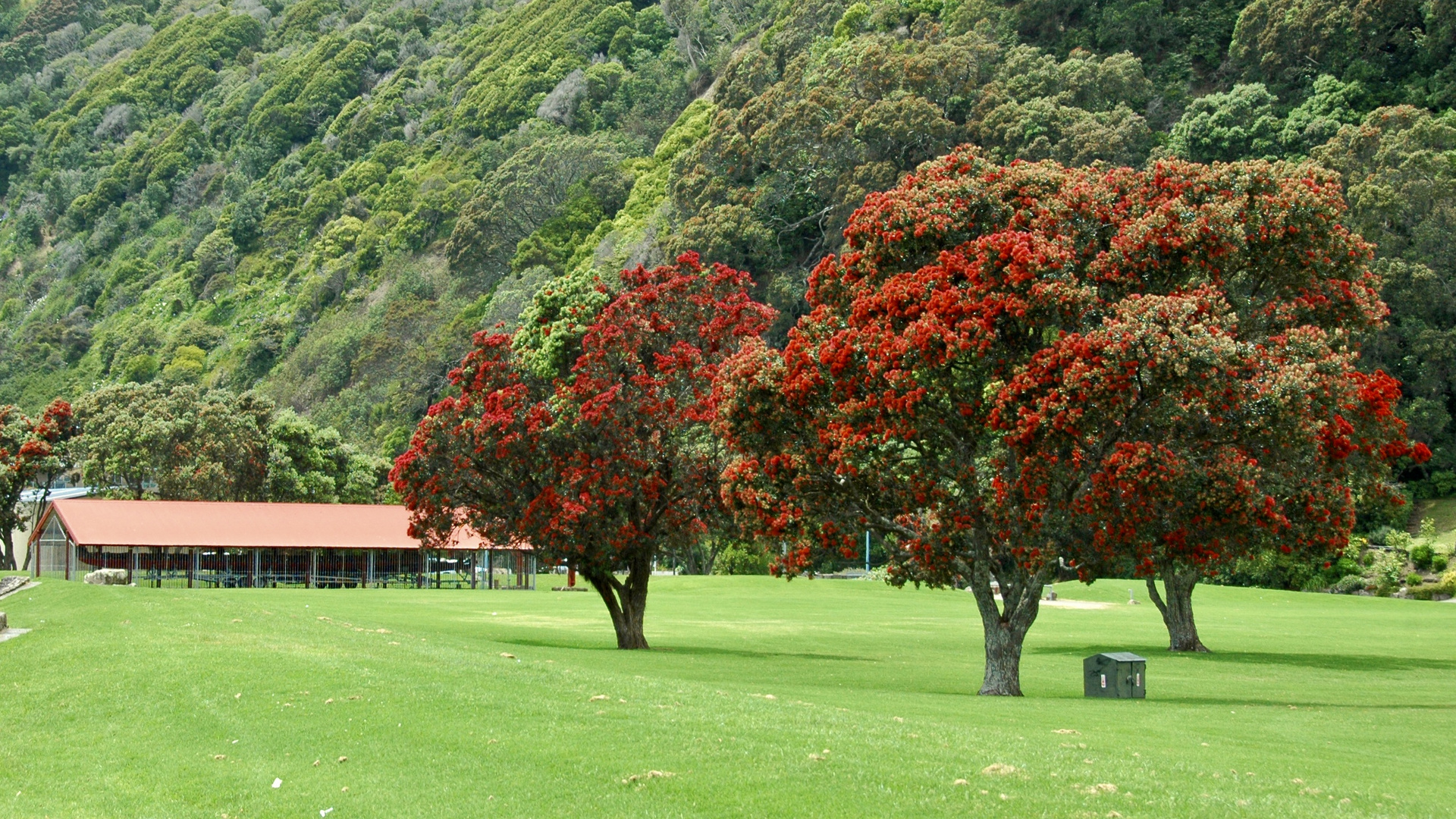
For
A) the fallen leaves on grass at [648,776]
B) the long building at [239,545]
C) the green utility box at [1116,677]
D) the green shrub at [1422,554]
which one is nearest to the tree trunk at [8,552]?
the long building at [239,545]

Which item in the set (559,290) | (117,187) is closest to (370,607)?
(559,290)

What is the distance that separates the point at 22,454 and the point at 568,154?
6076cm

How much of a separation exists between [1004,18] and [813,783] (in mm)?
86919

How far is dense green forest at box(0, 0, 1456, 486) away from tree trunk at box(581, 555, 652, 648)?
5889 mm

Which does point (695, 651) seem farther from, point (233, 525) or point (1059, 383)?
point (233, 525)

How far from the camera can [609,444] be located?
3192 cm

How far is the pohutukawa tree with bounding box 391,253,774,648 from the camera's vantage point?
103 feet

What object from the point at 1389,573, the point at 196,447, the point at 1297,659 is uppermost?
the point at 196,447

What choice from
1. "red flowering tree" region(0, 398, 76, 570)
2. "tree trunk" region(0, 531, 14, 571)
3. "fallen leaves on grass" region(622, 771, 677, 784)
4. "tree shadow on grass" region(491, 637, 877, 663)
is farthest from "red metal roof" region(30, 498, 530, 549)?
"fallen leaves on grass" region(622, 771, 677, 784)

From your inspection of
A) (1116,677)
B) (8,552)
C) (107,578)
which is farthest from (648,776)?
(8,552)

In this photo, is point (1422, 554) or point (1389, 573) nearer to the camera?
point (1422, 554)

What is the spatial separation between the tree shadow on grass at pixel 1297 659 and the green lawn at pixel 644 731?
256mm

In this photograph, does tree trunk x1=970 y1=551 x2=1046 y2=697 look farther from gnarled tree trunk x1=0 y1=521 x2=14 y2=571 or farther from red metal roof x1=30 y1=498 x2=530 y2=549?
gnarled tree trunk x1=0 y1=521 x2=14 y2=571

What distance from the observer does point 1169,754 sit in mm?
15062
